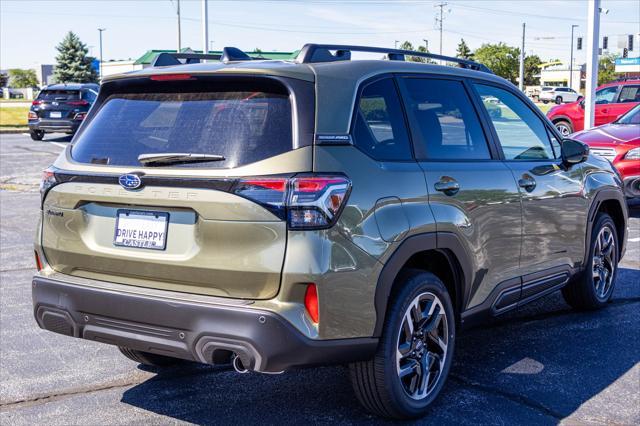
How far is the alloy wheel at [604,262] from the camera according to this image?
20.8 feet

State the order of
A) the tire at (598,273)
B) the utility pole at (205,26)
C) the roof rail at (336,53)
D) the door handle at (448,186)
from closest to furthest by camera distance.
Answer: the roof rail at (336,53), the door handle at (448,186), the tire at (598,273), the utility pole at (205,26)

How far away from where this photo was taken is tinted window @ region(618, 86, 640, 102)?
21234 millimetres

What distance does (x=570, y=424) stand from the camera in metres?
4.20

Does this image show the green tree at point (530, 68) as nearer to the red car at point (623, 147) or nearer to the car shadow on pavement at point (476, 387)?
the red car at point (623, 147)

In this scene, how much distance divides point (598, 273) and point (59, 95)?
2187 cm

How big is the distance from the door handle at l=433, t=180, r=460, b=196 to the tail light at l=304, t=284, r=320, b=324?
3.44 feet

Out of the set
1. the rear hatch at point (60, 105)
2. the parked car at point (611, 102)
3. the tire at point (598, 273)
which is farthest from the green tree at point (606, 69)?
the tire at point (598, 273)

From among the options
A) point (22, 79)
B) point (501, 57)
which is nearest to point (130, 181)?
point (501, 57)

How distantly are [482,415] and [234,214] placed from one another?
1.74m

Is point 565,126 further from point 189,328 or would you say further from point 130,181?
point 189,328

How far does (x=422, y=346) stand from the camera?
14.1ft

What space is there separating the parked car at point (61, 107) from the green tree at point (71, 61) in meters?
60.9

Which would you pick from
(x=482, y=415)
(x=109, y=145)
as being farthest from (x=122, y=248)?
(x=482, y=415)

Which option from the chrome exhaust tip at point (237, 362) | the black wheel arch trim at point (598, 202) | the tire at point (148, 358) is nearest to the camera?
the chrome exhaust tip at point (237, 362)
